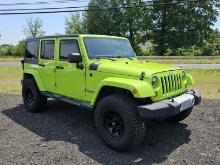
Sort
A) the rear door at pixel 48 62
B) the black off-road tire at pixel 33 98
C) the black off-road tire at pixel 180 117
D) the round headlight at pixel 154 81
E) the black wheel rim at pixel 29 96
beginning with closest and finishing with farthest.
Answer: the round headlight at pixel 154 81
the black off-road tire at pixel 180 117
the rear door at pixel 48 62
the black off-road tire at pixel 33 98
the black wheel rim at pixel 29 96

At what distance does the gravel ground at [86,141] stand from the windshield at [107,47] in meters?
1.50

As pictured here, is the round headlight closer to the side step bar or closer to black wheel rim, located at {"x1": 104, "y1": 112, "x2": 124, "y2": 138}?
black wheel rim, located at {"x1": 104, "y1": 112, "x2": 124, "y2": 138}

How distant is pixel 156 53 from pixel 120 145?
4380cm

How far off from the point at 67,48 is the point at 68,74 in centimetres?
54

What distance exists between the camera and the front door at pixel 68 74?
20.5ft

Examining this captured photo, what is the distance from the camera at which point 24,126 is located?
268 inches

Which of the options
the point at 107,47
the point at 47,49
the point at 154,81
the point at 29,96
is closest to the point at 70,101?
the point at 107,47

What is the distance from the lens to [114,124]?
5.55 m

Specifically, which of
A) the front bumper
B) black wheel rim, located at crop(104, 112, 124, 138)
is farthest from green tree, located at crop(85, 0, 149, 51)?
the front bumper

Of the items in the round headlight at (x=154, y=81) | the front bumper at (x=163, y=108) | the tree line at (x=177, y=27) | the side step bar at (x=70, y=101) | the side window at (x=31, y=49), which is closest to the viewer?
the front bumper at (x=163, y=108)

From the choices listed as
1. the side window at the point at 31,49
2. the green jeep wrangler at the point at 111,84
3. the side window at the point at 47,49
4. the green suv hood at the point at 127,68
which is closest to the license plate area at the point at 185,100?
the green jeep wrangler at the point at 111,84

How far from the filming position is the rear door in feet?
23.2

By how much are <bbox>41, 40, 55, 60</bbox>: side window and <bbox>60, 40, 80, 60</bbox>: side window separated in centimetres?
38

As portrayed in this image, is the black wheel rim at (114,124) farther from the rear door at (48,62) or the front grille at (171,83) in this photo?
the rear door at (48,62)
